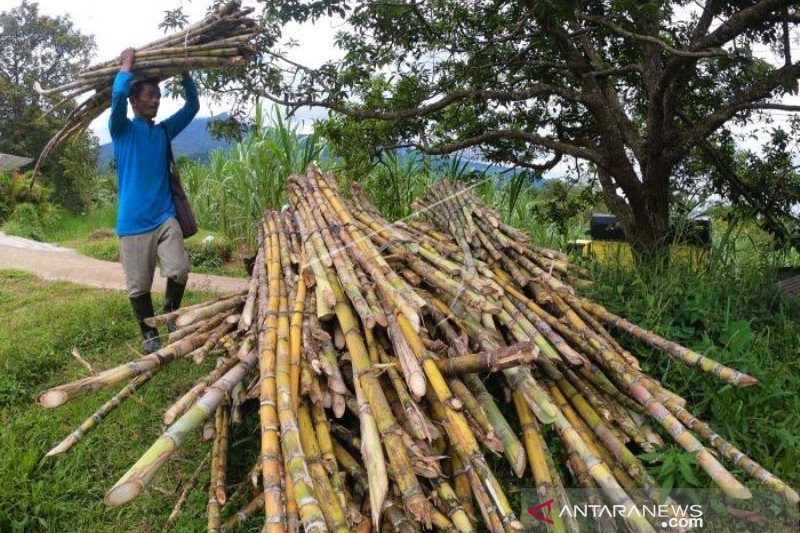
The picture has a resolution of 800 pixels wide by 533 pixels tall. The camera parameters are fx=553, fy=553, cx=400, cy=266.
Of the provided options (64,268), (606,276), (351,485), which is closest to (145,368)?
(351,485)

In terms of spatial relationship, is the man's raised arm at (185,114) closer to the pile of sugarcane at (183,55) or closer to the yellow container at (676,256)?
the pile of sugarcane at (183,55)

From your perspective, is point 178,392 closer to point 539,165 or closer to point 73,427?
point 73,427

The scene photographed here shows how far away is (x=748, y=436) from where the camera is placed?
2545mm

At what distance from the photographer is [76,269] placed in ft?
22.1

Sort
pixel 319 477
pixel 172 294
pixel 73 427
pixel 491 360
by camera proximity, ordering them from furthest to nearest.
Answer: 1. pixel 172 294
2. pixel 73 427
3. pixel 491 360
4. pixel 319 477

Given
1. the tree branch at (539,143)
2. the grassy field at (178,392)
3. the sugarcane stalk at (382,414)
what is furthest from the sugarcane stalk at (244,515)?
the tree branch at (539,143)

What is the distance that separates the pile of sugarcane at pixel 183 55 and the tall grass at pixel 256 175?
10.3ft

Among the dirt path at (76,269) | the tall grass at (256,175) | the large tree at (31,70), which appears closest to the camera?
the dirt path at (76,269)

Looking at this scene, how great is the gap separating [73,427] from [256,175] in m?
5.05

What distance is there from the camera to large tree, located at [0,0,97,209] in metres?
17.5

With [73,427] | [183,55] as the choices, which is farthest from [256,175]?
[73,427]

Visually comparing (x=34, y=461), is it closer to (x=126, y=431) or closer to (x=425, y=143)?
(x=126, y=431)

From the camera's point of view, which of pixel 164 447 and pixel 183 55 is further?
pixel 183 55

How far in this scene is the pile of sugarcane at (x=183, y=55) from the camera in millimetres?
3375
